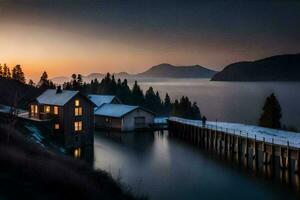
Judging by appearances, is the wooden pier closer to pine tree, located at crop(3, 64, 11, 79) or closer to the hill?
the hill

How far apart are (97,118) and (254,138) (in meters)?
42.7

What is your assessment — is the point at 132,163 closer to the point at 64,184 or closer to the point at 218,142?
the point at 218,142

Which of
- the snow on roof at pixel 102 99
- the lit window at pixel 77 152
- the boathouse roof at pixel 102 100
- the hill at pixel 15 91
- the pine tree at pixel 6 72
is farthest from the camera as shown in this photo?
the pine tree at pixel 6 72

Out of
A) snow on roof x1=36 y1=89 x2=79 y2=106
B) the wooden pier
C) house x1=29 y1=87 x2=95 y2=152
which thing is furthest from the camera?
snow on roof x1=36 y1=89 x2=79 y2=106

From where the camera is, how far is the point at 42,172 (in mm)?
20422

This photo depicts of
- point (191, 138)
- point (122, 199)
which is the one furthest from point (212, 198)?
point (191, 138)

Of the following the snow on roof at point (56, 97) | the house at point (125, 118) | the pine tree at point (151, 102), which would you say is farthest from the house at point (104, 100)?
the snow on roof at point (56, 97)

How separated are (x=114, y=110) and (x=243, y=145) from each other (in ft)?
112

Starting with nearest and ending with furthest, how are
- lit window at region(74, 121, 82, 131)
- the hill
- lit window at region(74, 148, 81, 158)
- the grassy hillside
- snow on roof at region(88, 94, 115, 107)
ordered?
the grassy hillside
lit window at region(74, 148, 81, 158)
lit window at region(74, 121, 82, 131)
snow on roof at region(88, 94, 115, 107)
the hill

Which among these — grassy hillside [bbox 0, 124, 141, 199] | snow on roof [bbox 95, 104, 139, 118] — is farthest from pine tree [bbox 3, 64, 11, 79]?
grassy hillside [bbox 0, 124, 141, 199]

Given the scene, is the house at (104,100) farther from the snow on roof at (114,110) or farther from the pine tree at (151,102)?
the pine tree at (151,102)

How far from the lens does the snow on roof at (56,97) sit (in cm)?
5441

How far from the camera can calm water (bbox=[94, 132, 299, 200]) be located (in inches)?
1359

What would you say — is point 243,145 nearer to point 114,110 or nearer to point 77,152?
point 77,152
